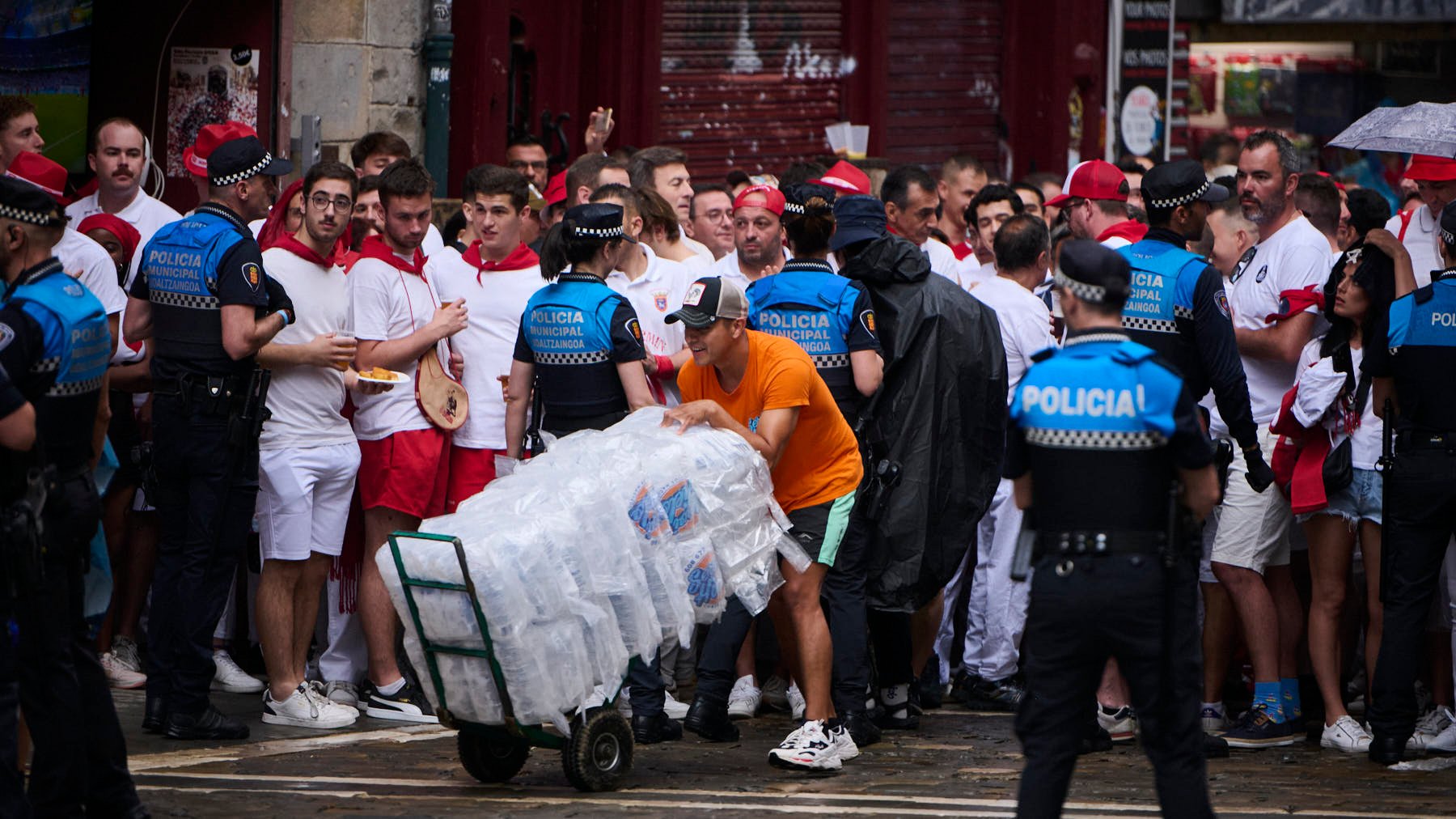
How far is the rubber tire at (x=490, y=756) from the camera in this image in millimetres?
6605

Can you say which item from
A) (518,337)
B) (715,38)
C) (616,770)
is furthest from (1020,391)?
(715,38)

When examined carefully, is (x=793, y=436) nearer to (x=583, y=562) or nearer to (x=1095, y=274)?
(x=583, y=562)

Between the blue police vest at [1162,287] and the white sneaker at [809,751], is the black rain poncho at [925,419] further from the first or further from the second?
the white sneaker at [809,751]

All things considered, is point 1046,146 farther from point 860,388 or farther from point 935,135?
point 860,388

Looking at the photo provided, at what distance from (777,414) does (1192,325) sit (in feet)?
5.56

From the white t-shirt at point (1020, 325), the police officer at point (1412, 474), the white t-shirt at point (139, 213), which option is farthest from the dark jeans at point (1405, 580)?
the white t-shirt at point (139, 213)

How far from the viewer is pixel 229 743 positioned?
733 cm

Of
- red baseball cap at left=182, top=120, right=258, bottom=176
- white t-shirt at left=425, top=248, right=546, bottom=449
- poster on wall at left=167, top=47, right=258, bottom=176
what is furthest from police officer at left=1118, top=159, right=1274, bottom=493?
poster on wall at left=167, top=47, right=258, bottom=176

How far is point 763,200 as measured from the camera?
8.48 metres

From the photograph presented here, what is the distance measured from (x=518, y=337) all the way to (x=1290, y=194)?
353 cm


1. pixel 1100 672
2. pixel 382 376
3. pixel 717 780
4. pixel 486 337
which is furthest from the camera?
pixel 486 337

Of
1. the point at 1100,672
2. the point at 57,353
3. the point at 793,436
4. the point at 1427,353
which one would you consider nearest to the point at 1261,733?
the point at 1427,353

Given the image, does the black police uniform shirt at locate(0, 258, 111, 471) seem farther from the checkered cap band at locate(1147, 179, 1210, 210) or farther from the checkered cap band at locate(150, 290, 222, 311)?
the checkered cap band at locate(1147, 179, 1210, 210)

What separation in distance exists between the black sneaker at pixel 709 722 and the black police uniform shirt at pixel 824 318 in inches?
51.6
